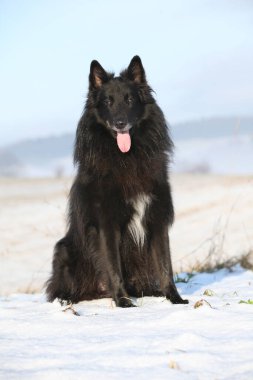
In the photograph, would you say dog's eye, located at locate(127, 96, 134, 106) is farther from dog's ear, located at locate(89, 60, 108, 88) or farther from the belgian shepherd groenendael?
dog's ear, located at locate(89, 60, 108, 88)

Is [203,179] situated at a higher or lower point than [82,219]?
lower

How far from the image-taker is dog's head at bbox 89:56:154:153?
471 cm

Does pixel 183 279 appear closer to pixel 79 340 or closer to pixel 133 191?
pixel 133 191

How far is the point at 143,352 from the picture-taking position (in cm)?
264

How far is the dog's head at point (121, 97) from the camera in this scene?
4.71m

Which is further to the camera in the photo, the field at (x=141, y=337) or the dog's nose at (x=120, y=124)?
the dog's nose at (x=120, y=124)

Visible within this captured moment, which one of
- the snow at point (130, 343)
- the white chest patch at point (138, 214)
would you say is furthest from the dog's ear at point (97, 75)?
the snow at point (130, 343)

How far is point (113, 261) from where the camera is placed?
180 inches

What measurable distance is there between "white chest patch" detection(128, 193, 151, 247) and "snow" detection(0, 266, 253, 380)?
2.40 ft

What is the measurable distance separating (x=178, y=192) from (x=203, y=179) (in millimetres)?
1401

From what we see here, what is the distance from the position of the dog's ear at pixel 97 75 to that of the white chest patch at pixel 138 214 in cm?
109

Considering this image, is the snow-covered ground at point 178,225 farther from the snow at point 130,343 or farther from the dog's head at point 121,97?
the snow at point 130,343

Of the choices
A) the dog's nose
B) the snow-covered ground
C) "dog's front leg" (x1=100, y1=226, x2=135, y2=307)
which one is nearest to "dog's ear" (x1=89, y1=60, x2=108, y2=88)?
the dog's nose

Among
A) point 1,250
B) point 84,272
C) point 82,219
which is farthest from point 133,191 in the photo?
point 1,250
